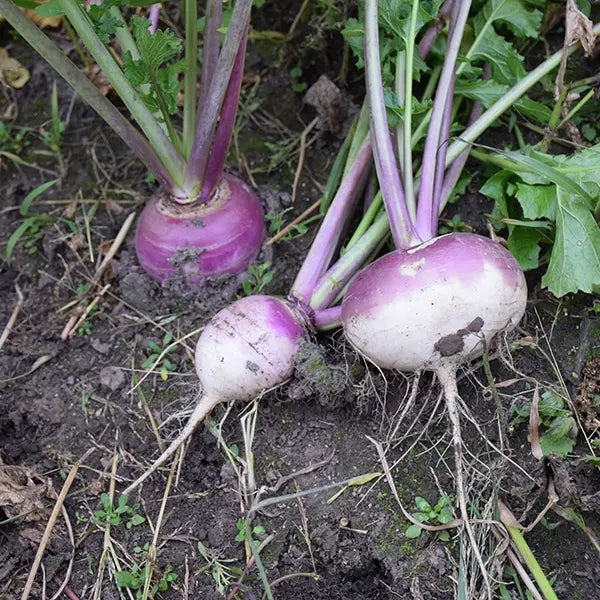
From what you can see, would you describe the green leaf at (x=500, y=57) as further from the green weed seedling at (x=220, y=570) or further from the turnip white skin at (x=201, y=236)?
the green weed seedling at (x=220, y=570)

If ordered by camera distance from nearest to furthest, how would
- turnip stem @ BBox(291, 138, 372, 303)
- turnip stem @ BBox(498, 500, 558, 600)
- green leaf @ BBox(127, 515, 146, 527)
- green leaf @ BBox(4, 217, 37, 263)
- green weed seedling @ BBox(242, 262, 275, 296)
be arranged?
turnip stem @ BBox(498, 500, 558, 600), green leaf @ BBox(127, 515, 146, 527), turnip stem @ BBox(291, 138, 372, 303), green weed seedling @ BBox(242, 262, 275, 296), green leaf @ BBox(4, 217, 37, 263)

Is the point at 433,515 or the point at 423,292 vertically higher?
the point at 423,292

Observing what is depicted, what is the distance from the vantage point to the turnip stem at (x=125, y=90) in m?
1.92

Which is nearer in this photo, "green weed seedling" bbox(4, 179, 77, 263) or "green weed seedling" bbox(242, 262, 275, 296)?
"green weed seedling" bbox(242, 262, 275, 296)

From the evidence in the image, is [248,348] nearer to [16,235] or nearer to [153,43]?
[153,43]

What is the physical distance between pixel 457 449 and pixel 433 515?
182mm

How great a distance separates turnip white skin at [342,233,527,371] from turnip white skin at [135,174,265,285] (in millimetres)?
542

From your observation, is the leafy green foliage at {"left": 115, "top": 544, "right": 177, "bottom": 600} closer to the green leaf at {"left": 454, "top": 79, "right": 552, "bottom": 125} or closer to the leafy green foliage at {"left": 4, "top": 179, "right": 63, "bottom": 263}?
the leafy green foliage at {"left": 4, "top": 179, "right": 63, "bottom": 263}

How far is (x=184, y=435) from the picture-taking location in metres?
2.04

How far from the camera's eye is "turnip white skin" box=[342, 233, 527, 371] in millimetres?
1849

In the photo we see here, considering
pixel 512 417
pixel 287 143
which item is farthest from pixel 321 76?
pixel 512 417

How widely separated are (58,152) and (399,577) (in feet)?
6.39

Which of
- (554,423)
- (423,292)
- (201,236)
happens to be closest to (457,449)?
(554,423)

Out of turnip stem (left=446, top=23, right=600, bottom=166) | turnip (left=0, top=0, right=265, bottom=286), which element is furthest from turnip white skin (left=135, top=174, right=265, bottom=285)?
turnip stem (left=446, top=23, right=600, bottom=166)
